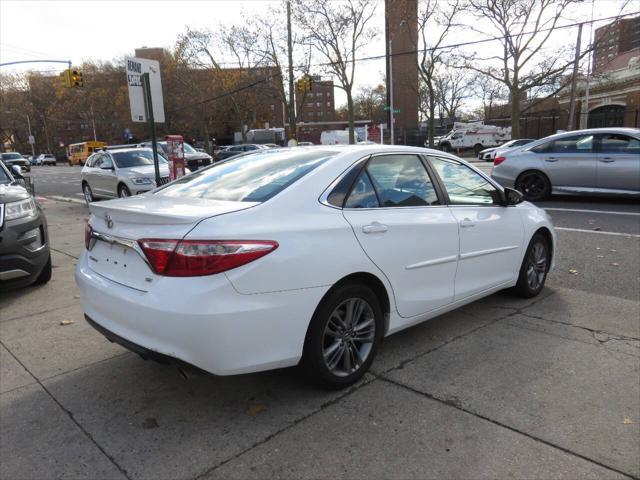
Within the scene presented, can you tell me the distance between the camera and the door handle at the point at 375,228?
314 centimetres

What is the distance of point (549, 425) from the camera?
9.14 ft

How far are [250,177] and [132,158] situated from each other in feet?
37.6

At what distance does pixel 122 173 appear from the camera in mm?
13133

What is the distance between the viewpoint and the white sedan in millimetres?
2566

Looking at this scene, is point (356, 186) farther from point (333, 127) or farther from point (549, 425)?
point (333, 127)

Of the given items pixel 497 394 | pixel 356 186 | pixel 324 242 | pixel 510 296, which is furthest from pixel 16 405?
pixel 510 296

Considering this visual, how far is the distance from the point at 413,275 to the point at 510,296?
1982mm

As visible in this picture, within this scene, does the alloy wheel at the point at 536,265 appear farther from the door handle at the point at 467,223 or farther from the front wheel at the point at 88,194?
the front wheel at the point at 88,194

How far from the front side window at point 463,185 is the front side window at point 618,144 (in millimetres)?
7455

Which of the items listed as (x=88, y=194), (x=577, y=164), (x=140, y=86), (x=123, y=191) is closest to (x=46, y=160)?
(x=88, y=194)

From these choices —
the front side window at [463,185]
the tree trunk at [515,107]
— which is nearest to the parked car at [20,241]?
the front side window at [463,185]

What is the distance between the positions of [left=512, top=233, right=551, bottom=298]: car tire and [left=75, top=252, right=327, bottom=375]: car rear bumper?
8.78 feet

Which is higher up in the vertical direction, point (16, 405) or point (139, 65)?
point (139, 65)

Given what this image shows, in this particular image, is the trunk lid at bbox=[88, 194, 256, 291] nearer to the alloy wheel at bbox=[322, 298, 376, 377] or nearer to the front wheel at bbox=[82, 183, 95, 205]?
the alloy wheel at bbox=[322, 298, 376, 377]
